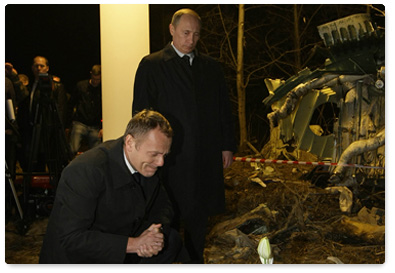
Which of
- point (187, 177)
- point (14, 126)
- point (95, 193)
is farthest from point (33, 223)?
point (95, 193)

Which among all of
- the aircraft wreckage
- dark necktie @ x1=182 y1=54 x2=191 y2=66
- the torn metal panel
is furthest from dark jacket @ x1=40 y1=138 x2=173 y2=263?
the torn metal panel

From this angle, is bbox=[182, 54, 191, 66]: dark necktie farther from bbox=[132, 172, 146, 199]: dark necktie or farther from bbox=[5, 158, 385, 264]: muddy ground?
bbox=[5, 158, 385, 264]: muddy ground

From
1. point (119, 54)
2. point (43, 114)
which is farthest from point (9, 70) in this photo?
point (119, 54)

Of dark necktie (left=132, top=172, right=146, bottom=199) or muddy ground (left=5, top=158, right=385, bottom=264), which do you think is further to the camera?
muddy ground (left=5, top=158, right=385, bottom=264)

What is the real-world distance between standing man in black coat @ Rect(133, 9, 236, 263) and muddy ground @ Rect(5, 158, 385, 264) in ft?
1.70

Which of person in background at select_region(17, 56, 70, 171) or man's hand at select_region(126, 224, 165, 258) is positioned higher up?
person in background at select_region(17, 56, 70, 171)

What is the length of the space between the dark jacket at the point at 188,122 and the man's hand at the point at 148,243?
85 centimetres

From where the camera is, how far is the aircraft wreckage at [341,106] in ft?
11.9

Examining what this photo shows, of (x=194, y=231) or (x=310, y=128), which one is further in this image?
(x=310, y=128)

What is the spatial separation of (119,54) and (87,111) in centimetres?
39

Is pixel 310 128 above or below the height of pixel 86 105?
below

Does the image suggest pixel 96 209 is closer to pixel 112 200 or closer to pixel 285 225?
pixel 112 200

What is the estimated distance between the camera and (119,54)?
290 cm

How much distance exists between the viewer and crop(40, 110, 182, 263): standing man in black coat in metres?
1.79
